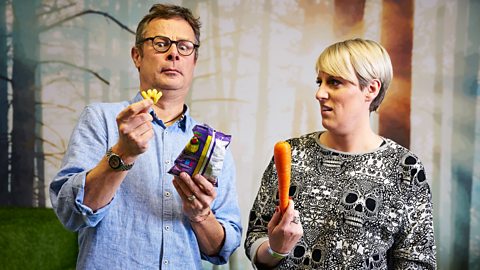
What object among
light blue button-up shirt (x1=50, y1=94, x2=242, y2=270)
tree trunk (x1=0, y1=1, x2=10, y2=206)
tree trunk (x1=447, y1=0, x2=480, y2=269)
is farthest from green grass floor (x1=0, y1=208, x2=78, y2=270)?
tree trunk (x1=447, y1=0, x2=480, y2=269)

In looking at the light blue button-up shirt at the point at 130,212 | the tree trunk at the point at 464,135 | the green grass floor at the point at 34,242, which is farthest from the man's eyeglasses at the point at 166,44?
the tree trunk at the point at 464,135

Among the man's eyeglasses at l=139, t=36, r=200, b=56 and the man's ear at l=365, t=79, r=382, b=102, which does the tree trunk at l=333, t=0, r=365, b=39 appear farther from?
the man's eyeglasses at l=139, t=36, r=200, b=56

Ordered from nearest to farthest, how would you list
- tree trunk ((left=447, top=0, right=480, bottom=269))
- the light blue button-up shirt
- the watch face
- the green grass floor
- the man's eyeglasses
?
1. the watch face
2. the light blue button-up shirt
3. the man's eyeglasses
4. the green grass floor
5. tree trunk ((left=447, top=0, right=480, bottom=269))

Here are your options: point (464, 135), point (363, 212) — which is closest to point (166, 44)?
point (363, 212)

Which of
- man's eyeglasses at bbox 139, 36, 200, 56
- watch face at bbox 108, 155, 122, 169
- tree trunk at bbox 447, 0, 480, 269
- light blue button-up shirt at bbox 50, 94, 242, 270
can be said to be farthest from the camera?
tree trunk at bbox 447, 0, 480, 269

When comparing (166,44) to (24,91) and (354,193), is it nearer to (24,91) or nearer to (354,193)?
(354,193)

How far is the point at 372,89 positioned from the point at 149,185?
0.62m

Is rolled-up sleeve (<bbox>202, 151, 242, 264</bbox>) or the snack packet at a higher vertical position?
the snack packet

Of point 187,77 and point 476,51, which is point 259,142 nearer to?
point 476,51

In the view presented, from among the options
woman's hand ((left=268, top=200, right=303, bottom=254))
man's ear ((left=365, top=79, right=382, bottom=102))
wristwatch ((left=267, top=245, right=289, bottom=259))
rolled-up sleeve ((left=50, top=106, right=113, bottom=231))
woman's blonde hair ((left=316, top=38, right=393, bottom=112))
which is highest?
woman's blonde hair ((left=316, top=38, right=393, bottom=112))

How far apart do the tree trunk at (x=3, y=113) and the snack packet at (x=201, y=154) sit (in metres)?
2.00

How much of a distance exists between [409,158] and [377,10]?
1623 mm

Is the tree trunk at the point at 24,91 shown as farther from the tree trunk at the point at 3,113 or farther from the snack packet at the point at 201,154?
the snack packet at the point at 201,154

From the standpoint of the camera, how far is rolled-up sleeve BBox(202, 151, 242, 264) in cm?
149
